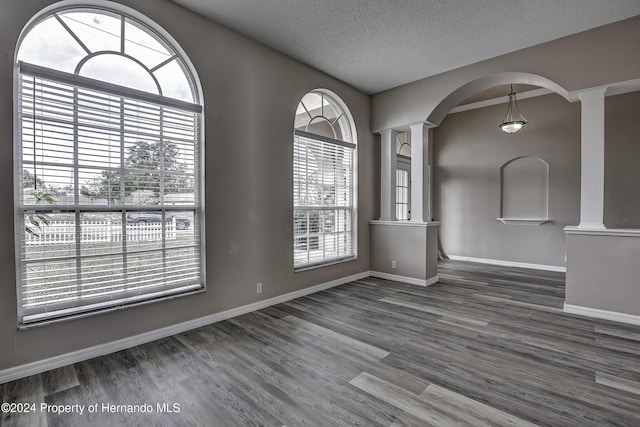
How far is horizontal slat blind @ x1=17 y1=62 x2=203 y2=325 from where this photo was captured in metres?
2.24

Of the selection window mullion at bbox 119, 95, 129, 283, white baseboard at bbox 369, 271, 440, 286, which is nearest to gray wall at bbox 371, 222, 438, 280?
white baseboard at bbox 369, 271, 440, 286

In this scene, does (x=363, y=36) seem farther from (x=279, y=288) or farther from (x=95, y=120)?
(x=279, y=288)

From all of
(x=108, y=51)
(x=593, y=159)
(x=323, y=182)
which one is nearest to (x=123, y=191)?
(x=108, y=51)

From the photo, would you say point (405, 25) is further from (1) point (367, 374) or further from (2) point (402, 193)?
(2) point (402, 193)

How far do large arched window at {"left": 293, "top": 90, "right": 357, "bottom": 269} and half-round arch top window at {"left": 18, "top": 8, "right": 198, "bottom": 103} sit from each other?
1602 mm

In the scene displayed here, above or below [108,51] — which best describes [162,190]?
below

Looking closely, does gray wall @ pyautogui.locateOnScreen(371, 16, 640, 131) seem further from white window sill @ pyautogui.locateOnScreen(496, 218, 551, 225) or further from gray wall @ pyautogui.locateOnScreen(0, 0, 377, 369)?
white window sill @ pyautogui.locateOnScreen(496, 218, 551, 225)

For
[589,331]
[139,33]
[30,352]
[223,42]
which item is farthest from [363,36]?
[30,352]

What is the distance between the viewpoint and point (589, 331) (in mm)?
2945

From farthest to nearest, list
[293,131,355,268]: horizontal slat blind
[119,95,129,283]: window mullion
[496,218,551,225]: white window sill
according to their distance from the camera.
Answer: [496,218,551,225]: white window sill, [293,131,355,268]: horizontal slat blind, [119,95,129,283]: window mullion

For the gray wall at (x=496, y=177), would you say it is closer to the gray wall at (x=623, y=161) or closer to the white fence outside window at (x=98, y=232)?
the gray wall at (x=623, y=161)

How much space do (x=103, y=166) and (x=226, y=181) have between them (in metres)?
1.07

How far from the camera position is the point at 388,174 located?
525cm

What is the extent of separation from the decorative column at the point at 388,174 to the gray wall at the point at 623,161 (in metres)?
3.47
